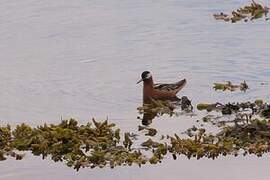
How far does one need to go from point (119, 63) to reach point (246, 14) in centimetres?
981

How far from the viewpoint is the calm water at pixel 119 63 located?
1773cm

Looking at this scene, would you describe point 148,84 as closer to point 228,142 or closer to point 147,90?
point 147,90

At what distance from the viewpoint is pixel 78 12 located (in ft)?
125

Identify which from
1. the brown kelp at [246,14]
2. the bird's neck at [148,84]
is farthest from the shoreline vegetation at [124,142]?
the brown kelp at [246,14]

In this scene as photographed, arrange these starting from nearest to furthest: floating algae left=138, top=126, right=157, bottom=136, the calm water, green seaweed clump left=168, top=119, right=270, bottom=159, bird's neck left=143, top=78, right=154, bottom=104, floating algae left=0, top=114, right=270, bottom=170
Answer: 1. the calm water
2. floating algae left=0, top=114, right=270, bottom=170
3. green seaweed clump left=168, top=119, right=270, bottom=159
4. floating algae left=138, top=126, right=157, bottom=136
5. bird's neck left=143, top=78, right=154, bottom=104

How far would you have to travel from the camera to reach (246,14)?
3569 cm

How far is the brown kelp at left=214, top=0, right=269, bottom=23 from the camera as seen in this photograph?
3488 cm

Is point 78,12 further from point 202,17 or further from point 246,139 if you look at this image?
point 246,139

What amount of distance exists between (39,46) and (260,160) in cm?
1445

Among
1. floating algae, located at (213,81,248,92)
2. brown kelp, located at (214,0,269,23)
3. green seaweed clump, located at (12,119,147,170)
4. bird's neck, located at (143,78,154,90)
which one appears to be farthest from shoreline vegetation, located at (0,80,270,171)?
brown kelp, located at (214,0,269,23)

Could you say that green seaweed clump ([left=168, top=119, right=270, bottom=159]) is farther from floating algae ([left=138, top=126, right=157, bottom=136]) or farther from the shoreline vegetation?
floating algae ([left=138, top=126, right=157, bottom=136])

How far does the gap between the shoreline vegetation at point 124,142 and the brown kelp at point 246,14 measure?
593 inches

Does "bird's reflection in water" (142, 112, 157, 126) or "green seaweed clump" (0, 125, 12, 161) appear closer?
"green seaweed clump" (0, 125, 12, 161)

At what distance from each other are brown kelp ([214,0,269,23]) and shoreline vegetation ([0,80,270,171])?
15052 millimetres
